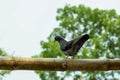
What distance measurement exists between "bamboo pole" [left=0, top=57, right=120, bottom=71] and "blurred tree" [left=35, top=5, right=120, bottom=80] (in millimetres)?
8852

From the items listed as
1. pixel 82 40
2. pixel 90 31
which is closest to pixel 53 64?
pixel 82 40

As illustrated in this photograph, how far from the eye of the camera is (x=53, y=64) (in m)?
4.16

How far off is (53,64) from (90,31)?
10.0 metres

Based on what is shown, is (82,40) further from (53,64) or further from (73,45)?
(53,64)

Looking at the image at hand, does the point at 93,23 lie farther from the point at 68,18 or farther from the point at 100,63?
the point at 100,63

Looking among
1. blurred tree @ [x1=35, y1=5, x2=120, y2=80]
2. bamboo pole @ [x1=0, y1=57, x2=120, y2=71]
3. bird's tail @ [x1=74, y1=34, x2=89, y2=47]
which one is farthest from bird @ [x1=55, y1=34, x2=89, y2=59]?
blurred tree @ [x1=35, y1=5, x2=120, y2=80]

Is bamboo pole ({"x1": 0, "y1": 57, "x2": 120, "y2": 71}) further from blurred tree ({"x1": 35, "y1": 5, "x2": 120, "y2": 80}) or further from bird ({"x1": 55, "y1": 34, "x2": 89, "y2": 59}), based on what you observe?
blurred tree ({"x1": 35, "y1": 5, "x2": 120, "y2": 80})

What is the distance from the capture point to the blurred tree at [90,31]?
1322cm

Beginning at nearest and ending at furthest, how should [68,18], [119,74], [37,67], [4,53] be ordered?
[37,67] → [4,53] → [119,74] → [68,18]

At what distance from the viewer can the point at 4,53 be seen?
10172mm

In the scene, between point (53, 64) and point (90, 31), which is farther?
point (90, 31)

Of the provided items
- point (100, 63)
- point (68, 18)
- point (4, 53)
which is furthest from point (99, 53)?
point (100, 63)

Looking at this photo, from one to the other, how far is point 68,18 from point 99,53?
5.57ft

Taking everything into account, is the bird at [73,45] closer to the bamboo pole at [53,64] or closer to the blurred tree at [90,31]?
the bamboo pole at [53,64]
